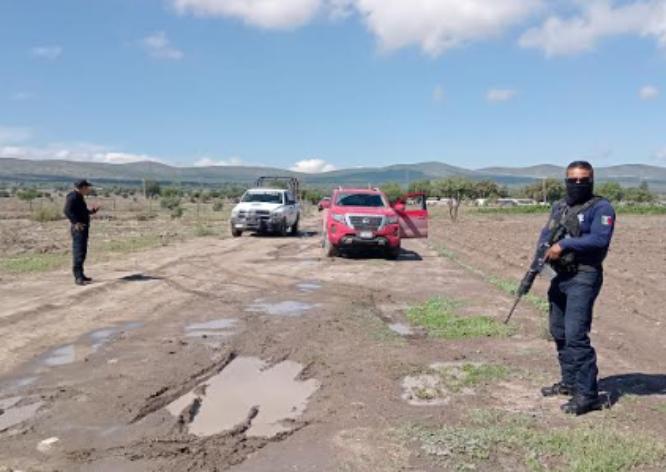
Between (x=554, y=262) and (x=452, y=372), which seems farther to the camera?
(x=452, y=372)

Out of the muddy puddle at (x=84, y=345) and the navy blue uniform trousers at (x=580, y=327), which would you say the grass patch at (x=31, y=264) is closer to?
the muddy puddle at (x=84, y=345)

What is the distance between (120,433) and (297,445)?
1300 mm

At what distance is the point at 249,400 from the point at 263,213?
2016 cm

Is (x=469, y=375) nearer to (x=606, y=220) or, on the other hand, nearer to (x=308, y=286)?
(x=606, y=220)

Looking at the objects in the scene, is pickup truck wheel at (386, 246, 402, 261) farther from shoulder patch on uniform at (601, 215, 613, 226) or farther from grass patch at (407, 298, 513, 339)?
shoulder patch on uniform at (601, 215, 613, 226)

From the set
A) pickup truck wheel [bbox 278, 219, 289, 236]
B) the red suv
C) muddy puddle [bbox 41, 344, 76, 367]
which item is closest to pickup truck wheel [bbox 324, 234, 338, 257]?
the red suv

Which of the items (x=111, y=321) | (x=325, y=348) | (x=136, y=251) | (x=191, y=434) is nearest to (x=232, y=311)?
(x=111, y=321)

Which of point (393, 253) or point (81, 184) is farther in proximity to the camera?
point (393, 253)

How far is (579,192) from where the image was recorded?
5918 millimetres

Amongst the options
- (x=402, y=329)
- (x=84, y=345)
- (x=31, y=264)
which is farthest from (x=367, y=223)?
(x=84, y=345)

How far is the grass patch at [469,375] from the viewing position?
664cm

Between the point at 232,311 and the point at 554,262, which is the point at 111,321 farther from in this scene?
the point at 554,262

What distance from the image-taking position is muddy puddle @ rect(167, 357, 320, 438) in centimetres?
561

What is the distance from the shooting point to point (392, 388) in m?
6.54
